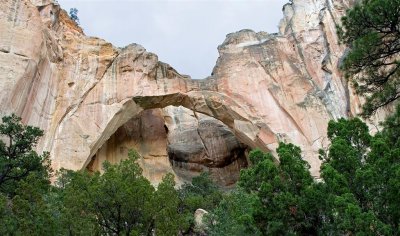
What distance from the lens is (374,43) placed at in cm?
1006

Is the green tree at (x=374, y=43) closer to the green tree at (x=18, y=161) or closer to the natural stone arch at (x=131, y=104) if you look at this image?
the green tree at (x=18, y=161)

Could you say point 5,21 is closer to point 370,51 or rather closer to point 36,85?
point 36,85

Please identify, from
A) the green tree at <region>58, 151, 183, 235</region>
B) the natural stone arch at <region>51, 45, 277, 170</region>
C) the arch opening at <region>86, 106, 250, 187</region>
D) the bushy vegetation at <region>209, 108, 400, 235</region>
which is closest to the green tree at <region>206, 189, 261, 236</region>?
the bushy vegetation at <region>209, 108, 400, 235</region>

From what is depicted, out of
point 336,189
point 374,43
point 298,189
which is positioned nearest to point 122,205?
point 298,189

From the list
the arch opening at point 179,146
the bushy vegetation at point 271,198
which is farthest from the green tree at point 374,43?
the arch opening at point 179,146

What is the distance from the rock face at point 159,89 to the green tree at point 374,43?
13136mm

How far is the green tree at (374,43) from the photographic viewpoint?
9.85m

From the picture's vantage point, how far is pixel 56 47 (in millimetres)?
25375

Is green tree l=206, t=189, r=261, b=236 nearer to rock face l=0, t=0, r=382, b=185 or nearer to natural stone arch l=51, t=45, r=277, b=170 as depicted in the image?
rock face l=0, t=0, r=382, b=185

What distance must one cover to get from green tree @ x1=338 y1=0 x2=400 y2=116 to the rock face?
1314 centimetres

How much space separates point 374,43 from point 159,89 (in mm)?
17204

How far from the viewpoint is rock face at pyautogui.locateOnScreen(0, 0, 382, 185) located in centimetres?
2319

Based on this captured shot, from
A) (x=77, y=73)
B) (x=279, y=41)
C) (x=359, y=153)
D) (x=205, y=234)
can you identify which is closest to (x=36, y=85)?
(x=77, y=73)

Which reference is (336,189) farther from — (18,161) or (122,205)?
(18,161)
